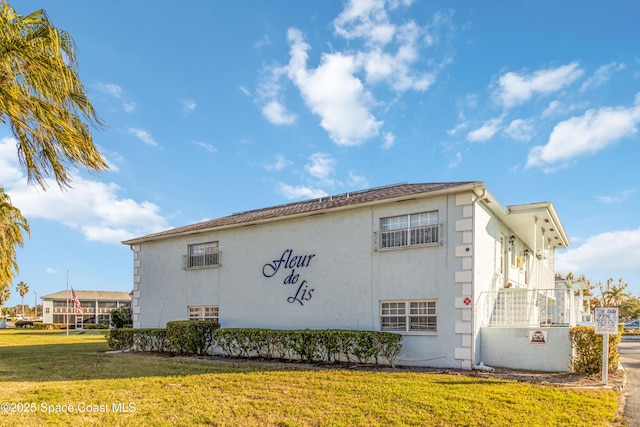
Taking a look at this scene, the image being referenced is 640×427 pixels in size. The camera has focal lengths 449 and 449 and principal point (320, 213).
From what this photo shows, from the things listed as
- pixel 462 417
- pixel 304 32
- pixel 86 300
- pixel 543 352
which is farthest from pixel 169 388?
pixel 86 300

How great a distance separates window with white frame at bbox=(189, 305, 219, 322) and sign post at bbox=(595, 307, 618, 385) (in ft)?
41.4

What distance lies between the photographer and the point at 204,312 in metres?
17.9

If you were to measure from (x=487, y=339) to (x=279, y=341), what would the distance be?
6.04m

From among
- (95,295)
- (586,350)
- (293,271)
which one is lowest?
(95,295)

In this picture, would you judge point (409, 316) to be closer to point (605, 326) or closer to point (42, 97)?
point (605, 326)

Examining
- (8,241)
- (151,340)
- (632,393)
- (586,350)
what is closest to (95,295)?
(8,241)

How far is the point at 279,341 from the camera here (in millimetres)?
13828

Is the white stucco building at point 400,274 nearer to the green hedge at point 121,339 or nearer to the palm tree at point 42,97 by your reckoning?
the green hedge at point 121,339

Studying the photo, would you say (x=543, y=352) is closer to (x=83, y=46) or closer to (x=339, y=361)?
(x=339, y=361)

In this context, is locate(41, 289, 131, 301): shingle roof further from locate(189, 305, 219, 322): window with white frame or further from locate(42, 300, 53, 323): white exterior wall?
locate(189, 305, 219, 322): window with white frame

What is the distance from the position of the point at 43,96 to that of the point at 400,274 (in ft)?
32.4

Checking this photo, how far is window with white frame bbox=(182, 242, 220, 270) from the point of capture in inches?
698

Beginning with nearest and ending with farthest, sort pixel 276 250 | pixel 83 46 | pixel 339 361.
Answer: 1. pixel 83 46
2. pixel 339 361
3. pixel 276 250

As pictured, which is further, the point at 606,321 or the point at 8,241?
the point at 8,241
